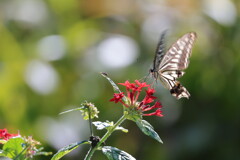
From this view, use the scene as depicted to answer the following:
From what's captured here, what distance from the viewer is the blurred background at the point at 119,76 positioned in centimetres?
373

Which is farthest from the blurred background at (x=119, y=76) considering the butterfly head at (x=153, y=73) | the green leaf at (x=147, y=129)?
the green leaf at (x=147, y=129)

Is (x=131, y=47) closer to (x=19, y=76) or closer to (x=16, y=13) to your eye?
→ (x=19, y=76)

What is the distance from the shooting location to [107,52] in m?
4.16

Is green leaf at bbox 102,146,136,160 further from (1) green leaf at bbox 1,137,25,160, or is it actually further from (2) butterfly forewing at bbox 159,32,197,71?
(2) butterfly forewing at bbox 159,32,197,71

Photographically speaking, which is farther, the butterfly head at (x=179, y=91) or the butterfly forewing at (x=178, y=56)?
the butterfly forewing at (x=178, y=56)

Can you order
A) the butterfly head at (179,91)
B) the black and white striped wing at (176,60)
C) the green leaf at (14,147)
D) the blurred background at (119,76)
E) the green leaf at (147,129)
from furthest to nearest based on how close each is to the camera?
1. the blurred background at (119,76)
2. the black and white striped wing at (176,60)
3. the butterfly head at (179,91)
4. the green leaf at (147,129)
5. the green leaf at (14,147)

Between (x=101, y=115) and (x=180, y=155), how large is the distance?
0.71 m

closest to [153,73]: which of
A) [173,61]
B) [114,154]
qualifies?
[173,61]

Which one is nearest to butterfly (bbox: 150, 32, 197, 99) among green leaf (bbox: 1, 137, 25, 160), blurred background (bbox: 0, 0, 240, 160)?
green leaf (bbox: 1, 137, 25, 160)

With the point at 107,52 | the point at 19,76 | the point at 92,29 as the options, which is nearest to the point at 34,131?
the point at 19,76

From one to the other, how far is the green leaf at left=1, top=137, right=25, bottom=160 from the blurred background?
2.34 metres

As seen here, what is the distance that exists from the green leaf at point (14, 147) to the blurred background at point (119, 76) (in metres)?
2.34

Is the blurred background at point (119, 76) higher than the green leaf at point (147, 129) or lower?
lower

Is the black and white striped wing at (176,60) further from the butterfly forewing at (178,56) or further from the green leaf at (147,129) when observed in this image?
the green leaf at (147,129)
